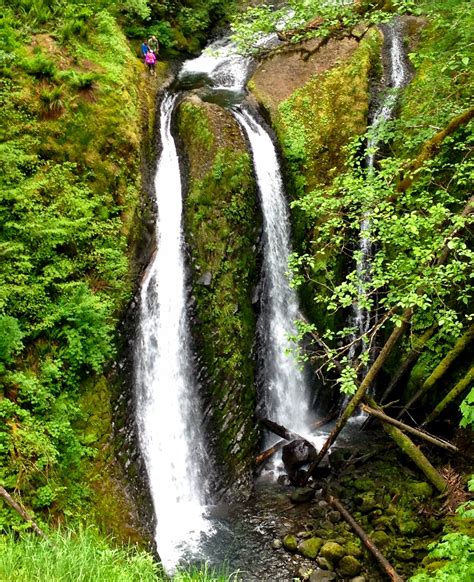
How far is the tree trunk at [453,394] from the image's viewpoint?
8.55m

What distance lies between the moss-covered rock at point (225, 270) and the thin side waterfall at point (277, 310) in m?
0.46

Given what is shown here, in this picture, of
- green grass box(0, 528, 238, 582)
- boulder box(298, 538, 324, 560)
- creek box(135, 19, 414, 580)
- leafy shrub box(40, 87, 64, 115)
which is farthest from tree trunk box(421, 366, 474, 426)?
leafy shrub box(40, 87, 64, 115)

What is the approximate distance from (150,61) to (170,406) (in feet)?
32.1

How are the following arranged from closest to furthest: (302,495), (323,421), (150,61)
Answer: (302,495) < (323,421) < (150,61)

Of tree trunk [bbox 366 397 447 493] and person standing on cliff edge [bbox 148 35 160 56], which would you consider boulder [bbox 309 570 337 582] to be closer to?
tree trunk [bbox 366 397 447 493]

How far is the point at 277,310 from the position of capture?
37.5 feet

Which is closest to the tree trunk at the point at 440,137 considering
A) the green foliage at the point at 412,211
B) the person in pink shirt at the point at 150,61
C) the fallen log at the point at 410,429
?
the green foliage at the point at 412,211

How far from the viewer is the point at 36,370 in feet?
23.9

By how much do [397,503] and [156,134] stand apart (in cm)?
976

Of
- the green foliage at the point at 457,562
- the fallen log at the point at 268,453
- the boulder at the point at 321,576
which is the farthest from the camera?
the fallen log at the point at 268,453

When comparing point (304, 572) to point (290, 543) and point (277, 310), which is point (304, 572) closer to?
point (290, 543)

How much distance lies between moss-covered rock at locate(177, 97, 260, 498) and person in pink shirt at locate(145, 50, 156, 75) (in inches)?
112

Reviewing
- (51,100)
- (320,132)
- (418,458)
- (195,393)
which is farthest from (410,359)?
(51,100)

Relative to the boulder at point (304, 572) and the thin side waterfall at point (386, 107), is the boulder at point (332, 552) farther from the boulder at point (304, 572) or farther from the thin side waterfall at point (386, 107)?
the thin side waterfall at point (386, 107)
